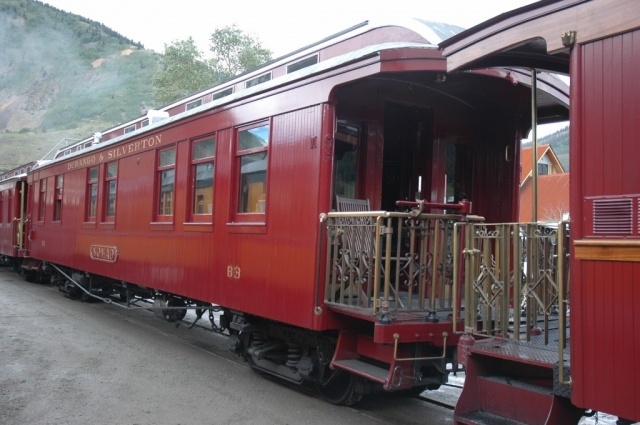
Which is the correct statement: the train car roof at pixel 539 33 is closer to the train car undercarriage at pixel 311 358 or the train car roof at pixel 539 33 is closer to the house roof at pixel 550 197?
the train car undercarriage at pixel 311 358

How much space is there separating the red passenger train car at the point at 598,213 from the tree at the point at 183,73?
97.0ft

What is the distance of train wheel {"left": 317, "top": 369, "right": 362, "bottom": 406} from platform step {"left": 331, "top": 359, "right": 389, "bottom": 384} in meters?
0.48

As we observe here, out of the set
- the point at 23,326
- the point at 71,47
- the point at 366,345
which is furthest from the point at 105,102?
the point at 366,345

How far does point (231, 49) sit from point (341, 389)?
95.0ft

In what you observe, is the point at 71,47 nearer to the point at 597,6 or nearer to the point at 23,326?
the point at 23,326

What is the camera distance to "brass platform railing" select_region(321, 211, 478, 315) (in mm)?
4570

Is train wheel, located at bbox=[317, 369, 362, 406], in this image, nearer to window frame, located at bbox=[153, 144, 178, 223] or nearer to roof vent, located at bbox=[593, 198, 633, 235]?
roof vent, located at bbox=[593, 198, 633, 235]

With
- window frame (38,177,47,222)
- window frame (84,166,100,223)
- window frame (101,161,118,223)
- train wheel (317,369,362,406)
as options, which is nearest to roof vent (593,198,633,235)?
train wheel (317,369,362,406)

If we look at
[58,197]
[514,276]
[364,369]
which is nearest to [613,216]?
[514,276]

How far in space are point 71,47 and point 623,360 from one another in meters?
124

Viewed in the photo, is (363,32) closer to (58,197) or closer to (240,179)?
(240,179)

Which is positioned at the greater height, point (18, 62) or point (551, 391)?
point (18, 62)

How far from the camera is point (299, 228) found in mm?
5336

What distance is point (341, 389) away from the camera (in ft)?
18.7
